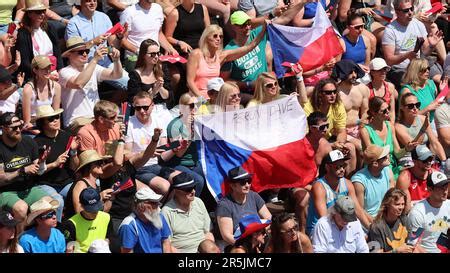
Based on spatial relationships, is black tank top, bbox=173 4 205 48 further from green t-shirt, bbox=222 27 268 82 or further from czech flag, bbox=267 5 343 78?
czech flag, bbox=267 5 343 78

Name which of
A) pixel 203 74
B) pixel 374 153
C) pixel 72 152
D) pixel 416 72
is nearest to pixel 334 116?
pixel 374 153

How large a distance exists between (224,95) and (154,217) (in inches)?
104

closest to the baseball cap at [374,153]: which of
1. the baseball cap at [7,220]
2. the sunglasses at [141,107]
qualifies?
the sunglasses at [141,107]

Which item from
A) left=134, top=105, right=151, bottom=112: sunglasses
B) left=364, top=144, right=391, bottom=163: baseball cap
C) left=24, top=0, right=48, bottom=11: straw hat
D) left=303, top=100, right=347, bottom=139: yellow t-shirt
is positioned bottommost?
left=303, top=100, right=347, bottom=139: yellow t-shirt

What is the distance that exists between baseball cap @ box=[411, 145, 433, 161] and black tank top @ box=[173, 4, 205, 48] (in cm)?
325

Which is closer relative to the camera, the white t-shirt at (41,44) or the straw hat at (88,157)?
the straw hat at (88,157)

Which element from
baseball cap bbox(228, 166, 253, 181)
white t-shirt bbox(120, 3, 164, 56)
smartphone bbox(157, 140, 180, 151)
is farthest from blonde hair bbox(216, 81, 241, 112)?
white t-shirt bbox(120, 3, 164, 56)

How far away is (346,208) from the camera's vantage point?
14.8 m

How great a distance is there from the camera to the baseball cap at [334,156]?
51.8 feet

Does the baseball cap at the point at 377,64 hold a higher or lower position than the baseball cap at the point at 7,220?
lower

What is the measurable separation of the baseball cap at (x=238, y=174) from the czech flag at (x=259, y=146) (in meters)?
0.56

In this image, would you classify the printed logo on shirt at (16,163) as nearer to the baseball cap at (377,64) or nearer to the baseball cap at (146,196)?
the baseball cap at (146,196)

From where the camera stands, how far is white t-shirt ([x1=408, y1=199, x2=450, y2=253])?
15.9 metres
